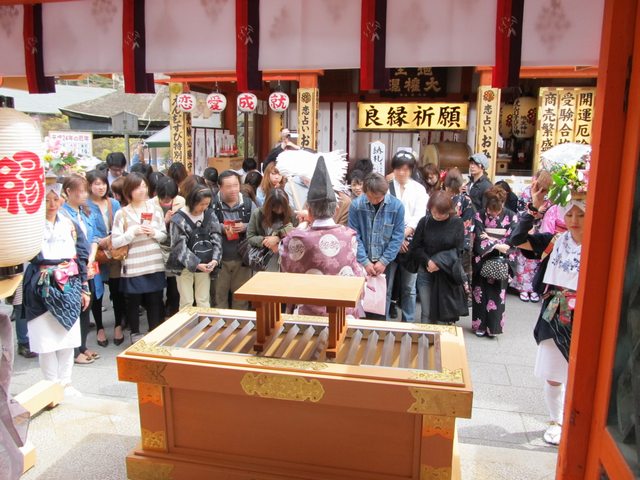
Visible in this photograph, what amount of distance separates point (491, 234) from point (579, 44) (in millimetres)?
3250

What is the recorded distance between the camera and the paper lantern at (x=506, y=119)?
13.5 m

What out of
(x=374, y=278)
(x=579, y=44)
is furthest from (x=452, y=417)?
(x=374, y=278)

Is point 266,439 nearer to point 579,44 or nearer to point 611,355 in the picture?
point 611,355

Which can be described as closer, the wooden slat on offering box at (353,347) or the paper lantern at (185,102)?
the wooden slat on offering box at (353,347)

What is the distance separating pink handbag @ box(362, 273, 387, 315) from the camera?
540 centimetres

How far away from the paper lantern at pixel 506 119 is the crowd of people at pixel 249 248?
7.63 m

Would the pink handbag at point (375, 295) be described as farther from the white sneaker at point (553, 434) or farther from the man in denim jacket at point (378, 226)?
the white sneaker at point (553, 434)

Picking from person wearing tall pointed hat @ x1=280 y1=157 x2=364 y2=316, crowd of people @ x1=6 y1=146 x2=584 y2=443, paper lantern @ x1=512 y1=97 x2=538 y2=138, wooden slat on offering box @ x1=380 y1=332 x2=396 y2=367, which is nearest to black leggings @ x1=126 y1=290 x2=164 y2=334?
crowd of people @ x1=6 y1=146 x2=584 y2=443

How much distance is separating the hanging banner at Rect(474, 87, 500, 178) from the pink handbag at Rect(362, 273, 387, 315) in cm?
587

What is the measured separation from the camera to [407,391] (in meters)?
2.60

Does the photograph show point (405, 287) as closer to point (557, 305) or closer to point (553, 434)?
point (553, 434)

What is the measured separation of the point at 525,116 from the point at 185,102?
7.95m

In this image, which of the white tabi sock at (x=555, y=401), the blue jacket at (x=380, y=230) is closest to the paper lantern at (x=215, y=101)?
the blue jacket at (x=380, y=230)

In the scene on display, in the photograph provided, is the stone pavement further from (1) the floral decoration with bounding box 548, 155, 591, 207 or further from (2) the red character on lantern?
(2) the red character on lantern
